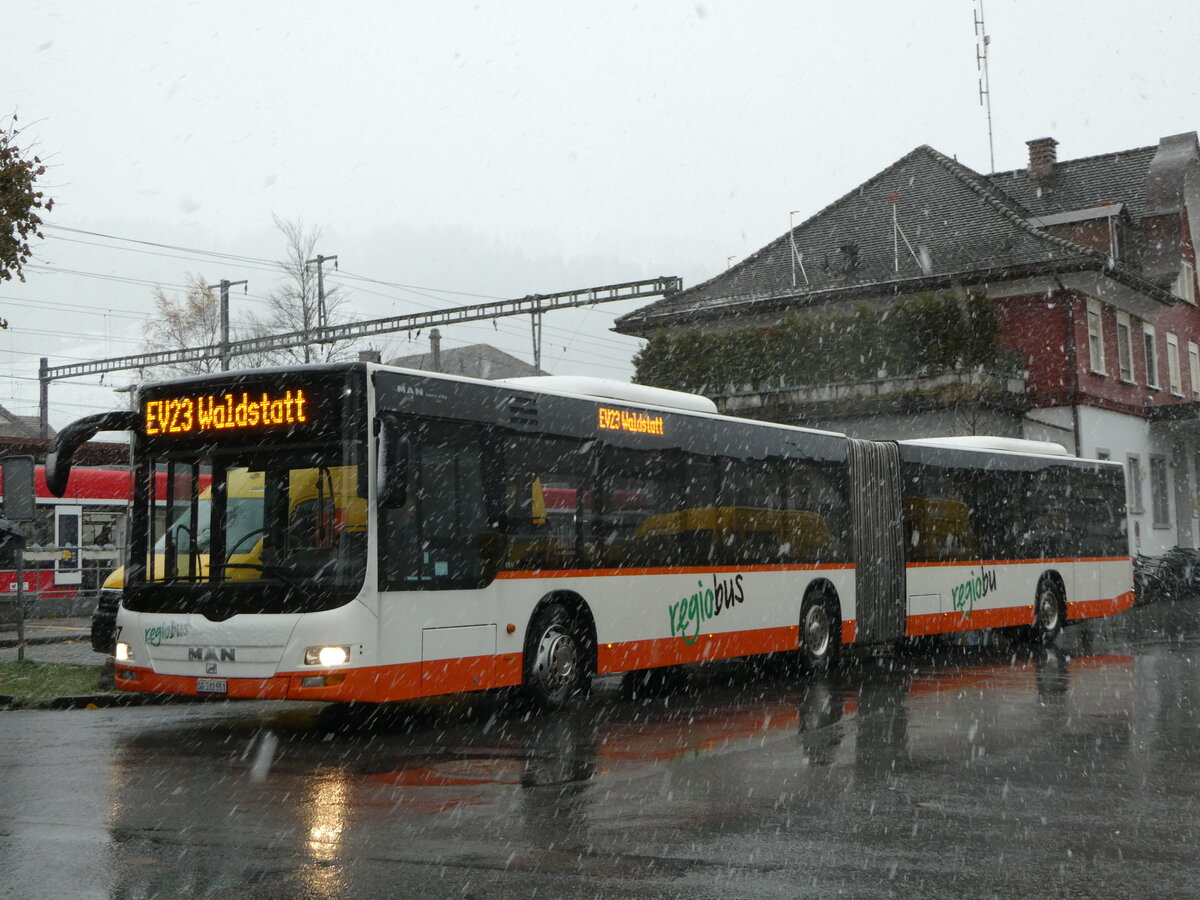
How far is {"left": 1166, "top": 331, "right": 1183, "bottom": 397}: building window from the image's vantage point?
4766 centimetres

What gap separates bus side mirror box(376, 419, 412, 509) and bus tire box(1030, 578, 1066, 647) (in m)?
13.7

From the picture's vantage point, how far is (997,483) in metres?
21.6

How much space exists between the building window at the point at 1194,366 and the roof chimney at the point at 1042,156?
7726mm

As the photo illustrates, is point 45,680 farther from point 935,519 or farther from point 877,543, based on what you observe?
point 935,519

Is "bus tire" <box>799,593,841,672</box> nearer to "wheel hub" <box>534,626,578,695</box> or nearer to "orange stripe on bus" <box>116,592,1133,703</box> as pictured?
"orange stripe on bus" <box>116,592,1133,703</box>

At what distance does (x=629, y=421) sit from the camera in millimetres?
A: 14742

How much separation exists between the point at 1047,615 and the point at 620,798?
15.7 meters

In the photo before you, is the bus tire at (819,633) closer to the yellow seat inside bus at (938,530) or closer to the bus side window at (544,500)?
the yellow seat inside bus at (938,530)

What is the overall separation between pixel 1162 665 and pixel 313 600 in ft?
37.1

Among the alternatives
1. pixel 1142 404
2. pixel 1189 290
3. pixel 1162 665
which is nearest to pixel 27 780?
A: pixel 1162 665

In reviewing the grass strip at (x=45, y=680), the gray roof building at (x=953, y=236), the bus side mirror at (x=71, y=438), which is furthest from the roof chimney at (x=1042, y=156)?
the bus side mirror at (x=71, y=438)

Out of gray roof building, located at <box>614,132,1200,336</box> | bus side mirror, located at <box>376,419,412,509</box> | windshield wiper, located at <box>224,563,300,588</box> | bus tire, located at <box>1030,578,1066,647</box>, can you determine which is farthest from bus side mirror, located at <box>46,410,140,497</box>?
gray roof building, located at <box>614,132,1200,336</box>

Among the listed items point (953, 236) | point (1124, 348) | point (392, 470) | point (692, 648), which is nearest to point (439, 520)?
point (392, 470)

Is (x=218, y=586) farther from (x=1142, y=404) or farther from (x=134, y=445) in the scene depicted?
(x=1142, y=404)
